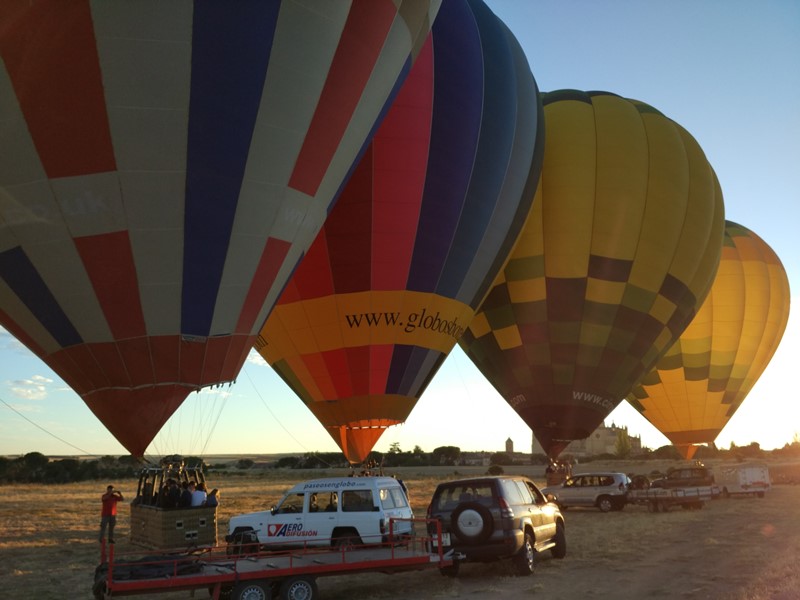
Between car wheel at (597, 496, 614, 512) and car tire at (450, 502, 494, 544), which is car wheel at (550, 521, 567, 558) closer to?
car tire at (450, 502, 494, 544)

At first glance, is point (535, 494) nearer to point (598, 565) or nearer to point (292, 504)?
point (598, 565)

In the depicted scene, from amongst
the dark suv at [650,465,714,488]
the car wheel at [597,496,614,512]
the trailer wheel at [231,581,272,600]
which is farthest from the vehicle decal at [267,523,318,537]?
the dark suv at [650,465,714,488]

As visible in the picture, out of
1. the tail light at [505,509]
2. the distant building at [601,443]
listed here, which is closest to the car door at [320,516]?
the tail light at [505,509]

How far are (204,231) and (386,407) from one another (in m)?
8.49

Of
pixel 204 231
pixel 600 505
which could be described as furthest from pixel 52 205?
pixel 600 505

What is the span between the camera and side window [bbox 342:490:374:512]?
39.2 ft

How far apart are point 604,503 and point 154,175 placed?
1873 cm

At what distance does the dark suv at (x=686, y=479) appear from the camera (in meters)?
24.6

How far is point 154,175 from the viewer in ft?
33.8

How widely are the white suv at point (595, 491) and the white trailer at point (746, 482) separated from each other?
713 cm

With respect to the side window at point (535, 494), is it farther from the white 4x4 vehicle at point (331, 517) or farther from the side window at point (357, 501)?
the side window at point (357, 501)

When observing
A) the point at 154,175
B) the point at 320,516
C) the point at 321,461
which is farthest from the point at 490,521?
the point at 321,461

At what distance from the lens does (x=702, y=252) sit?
25297 mm

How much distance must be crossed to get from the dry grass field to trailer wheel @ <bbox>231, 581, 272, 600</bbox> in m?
1.51
